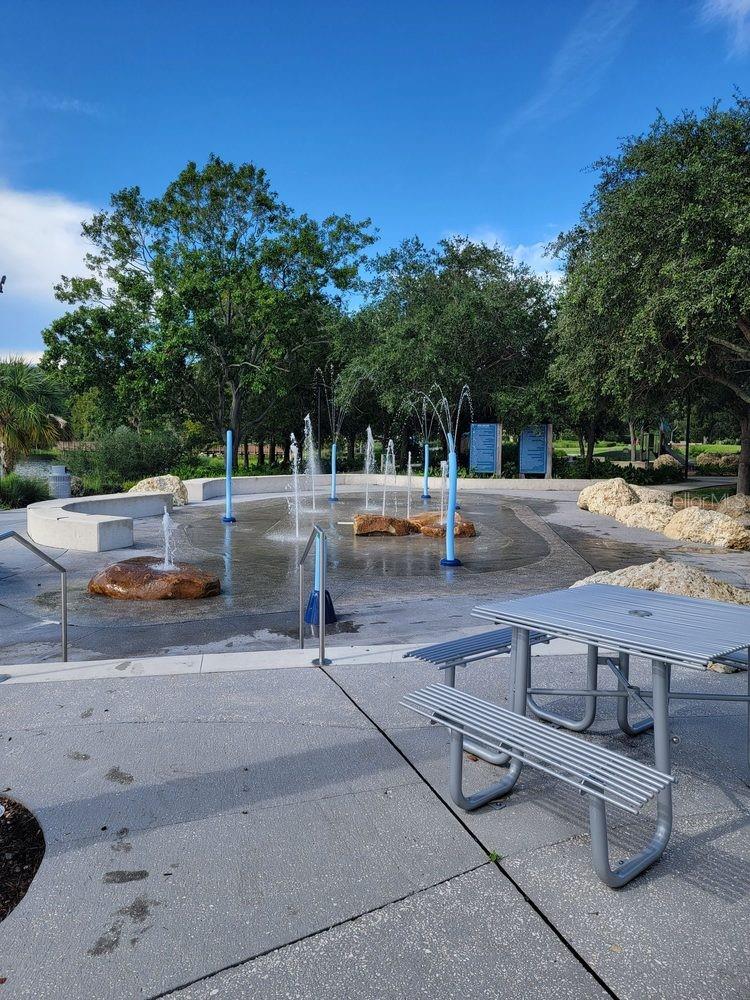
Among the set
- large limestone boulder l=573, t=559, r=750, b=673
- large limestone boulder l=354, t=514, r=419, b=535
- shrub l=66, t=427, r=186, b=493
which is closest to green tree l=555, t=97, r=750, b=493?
large limestone boulder l=354, t=514, r=419, b=535

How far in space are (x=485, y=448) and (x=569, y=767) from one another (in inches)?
1176

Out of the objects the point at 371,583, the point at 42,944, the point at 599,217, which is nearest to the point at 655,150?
the point at 599,217

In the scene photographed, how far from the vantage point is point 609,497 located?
1923 centimetres

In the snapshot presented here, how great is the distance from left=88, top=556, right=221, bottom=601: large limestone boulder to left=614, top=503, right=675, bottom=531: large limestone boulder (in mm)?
10673

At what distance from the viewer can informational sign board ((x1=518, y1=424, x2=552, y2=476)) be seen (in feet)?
104

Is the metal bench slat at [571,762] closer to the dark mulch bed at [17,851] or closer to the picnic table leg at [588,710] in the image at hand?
the picnic table leg at [588,710]

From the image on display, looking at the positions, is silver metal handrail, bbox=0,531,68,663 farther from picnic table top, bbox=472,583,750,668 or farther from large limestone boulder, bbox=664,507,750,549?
large limestone boulder, bbox=664,507,750,549

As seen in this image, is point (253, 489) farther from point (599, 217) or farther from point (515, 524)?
point (599, 217)

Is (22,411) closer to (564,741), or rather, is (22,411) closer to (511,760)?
(511,760)

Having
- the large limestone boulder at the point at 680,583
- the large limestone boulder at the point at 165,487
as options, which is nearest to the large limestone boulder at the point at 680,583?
the large limestone boulder at the point at 680,583

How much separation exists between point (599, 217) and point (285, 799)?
18908mm

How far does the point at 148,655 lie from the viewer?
5.90 metres

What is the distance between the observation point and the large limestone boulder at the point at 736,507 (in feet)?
53.3

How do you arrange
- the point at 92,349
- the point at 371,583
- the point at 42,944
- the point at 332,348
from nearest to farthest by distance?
the point at 42,944 < the point at 371,583 < the point at 92,349 < the point at 332,348
